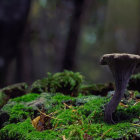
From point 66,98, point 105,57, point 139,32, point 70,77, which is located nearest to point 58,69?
point 139,32

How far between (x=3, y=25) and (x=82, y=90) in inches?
253

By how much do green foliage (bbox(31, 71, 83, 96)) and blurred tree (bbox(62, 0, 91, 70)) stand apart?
4292mm

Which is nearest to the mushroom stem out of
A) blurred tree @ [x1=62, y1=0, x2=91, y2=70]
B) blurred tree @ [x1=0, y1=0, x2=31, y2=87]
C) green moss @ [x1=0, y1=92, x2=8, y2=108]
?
green moss @ [x1=0, y1=92, x2=8, y2=108]

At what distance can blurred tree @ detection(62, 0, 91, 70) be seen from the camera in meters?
7.74

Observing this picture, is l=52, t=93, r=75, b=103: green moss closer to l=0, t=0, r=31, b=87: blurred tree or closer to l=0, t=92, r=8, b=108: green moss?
l=0, t=92, r=8, b=108: green moss

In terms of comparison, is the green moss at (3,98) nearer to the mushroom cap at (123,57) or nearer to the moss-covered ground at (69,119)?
the moss-covered ground at (69,119)

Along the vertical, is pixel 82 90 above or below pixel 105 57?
below

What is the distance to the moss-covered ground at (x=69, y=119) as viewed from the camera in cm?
187

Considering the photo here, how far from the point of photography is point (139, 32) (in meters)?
9.76

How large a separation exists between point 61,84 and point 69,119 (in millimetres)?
1100

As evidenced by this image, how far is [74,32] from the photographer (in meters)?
7.83

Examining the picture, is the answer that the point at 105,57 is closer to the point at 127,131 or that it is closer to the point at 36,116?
the point at 127,131

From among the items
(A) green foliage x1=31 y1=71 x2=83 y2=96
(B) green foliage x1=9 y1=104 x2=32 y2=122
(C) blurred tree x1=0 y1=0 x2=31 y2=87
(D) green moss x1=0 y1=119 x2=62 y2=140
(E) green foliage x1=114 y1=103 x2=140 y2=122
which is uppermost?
(C) blurred tree x1=0 y1=0 x2=31 y2=87

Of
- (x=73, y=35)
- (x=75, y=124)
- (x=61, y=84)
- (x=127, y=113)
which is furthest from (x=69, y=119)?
(x=73, y=35)
